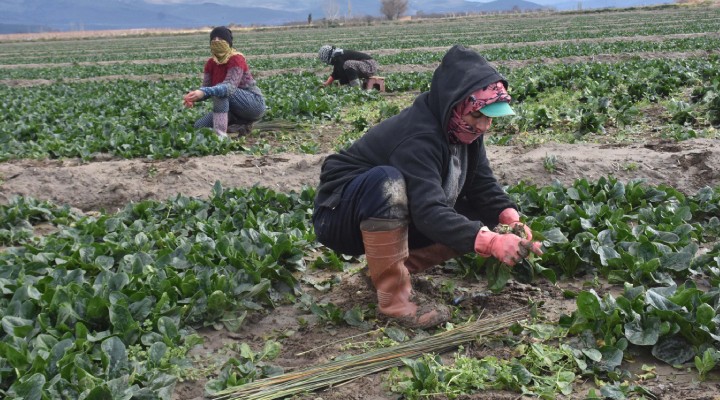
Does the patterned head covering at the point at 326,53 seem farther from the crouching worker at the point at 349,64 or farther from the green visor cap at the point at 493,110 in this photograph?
the green visor cap at the point at 493,110

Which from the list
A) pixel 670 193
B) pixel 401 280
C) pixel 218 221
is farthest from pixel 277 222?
pixel 670 193

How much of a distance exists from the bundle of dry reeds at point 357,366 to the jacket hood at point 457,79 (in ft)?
3.29

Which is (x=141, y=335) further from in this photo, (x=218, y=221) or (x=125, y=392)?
(x=218, y=221)

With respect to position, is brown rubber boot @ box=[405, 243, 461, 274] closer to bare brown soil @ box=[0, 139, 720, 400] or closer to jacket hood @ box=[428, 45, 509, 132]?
bare brown soil @ box=[0, 139, 720, 400]

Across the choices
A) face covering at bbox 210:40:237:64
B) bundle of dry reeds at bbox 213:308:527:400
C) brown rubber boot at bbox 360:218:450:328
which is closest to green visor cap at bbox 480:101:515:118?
brown rubber boot at bbox 360:218:450:328

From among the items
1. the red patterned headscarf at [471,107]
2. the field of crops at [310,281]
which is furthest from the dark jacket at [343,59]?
the red patterned headscarf at [471,107]

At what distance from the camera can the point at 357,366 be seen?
3152mm

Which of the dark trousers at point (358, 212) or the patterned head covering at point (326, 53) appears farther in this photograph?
the patterned head covering at point (326, 53)

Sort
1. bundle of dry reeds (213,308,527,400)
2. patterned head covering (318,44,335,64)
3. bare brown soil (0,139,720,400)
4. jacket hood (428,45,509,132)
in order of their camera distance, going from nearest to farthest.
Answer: bundle of dry reeds (213,308,527,400) → jacket hood (428,45,509,132) → bare brown soil (0,139,720,400) → patterned head covering (318,44,335,64)

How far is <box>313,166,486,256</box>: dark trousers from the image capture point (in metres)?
3.34

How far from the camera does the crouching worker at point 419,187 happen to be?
3.21 m

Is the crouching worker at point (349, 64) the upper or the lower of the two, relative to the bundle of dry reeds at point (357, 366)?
upper

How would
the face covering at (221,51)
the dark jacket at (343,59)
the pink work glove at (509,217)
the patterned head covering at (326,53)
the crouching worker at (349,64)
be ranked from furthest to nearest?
the dark jacket at (343,59), the crouching worker at (349,64), the patterned head covering at (326,53), the face covering at (221,51), the pink work glove at (509,217)

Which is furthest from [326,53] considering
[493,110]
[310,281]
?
[493,110]
